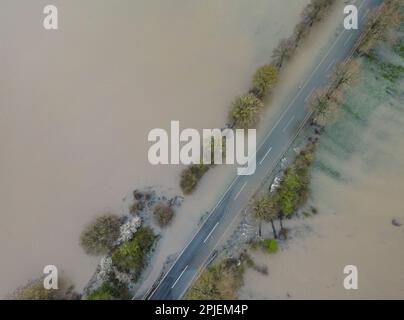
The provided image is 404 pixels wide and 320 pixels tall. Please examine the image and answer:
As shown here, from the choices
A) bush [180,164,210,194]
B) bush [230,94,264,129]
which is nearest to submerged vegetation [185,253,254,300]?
bush [180,164,210,194]

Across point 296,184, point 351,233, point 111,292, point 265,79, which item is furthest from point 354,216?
point 111,292

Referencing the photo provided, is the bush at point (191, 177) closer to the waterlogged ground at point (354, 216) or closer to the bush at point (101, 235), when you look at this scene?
the bush at point (101, 235)

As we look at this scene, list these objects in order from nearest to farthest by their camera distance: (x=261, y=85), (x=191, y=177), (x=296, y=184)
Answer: (x=296, y=184) → (x=191, y=177) → (x=261, y=85)

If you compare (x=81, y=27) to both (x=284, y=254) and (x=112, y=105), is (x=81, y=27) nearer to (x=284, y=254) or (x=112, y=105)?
(x=112, y=105)

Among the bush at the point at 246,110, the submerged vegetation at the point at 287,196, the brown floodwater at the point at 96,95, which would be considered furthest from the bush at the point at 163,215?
the bush at the point at 246,110

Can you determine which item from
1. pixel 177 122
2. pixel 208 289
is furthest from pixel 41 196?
pixel 208 289

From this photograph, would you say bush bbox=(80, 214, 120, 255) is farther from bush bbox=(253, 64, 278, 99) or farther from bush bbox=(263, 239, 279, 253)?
bush bbox=(253, 64, 278, 99)

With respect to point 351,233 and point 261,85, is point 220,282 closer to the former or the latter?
point 351,233
